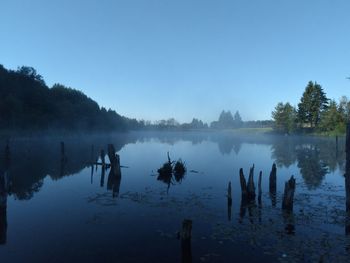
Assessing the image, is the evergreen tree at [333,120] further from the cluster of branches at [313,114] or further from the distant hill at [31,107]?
the distant hill at [31,107]

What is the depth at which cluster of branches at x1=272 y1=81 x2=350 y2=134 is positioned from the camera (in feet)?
386

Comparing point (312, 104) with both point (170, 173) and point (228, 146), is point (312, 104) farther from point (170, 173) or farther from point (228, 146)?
point (170, 173)

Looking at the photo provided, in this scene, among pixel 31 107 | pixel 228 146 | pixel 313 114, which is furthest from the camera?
pixel 313 114

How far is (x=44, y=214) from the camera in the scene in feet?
62.6

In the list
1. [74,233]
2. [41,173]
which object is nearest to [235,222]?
[74,233]

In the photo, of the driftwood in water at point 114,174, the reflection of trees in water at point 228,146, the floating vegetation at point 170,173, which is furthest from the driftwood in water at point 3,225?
the reflection of trees in water at point 228,146

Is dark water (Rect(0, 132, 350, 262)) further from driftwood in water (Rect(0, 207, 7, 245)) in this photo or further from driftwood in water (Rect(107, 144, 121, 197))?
driftwood in water (Rect(107, 144, 121, 197))

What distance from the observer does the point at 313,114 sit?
135625 mm

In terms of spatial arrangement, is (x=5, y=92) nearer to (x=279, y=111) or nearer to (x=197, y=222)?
(x=197, y=222)

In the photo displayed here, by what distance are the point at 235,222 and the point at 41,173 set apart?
26.7m

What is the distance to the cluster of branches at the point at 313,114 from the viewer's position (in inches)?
4631

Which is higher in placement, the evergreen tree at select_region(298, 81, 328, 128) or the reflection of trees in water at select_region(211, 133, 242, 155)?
the evergreen tree at select_region(298, 81, 328, 128)

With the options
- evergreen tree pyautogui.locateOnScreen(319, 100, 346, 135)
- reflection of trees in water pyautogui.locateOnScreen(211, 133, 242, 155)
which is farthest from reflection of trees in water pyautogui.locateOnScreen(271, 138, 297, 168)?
evergreen tree pyautogui.locateOnScreen(319, 100, 346, 135)

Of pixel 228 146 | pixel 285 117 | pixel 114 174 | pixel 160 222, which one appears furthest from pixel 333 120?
pixel 160 222
